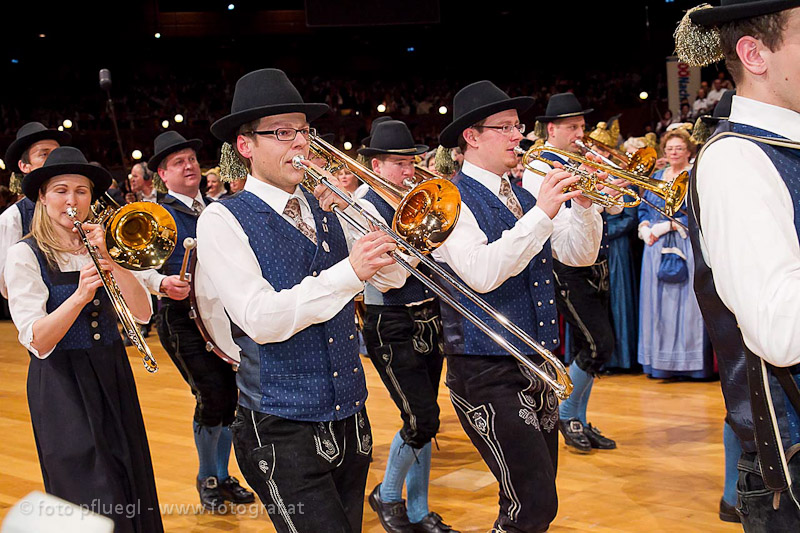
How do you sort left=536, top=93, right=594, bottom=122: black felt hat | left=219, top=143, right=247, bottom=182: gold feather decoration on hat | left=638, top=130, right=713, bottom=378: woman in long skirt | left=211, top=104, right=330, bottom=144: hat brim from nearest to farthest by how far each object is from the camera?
left=211, top=104, right=330, bottom=144: hat brim < left=219, top=143, right=247, bottom=182: gold feather decoration on hat < left=536, top=93, right=594, bottom=122: black felt hat < left=638, top=130, right=713, bottom=378: woman in long skirt

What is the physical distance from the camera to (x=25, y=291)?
338 cm

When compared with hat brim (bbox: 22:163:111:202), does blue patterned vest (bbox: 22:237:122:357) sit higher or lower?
lower

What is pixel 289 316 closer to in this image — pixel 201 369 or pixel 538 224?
pixel 538 224

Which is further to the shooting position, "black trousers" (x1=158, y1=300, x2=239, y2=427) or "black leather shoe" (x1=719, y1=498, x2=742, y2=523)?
"black trousers" (x1=158, y1=300, x2=239, y2=427)

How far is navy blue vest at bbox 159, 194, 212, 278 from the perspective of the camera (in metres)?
4.73

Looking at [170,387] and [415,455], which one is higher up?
[415,455]

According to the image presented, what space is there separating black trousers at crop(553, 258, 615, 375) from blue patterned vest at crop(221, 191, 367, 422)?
2.81 m

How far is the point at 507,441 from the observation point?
303 cm

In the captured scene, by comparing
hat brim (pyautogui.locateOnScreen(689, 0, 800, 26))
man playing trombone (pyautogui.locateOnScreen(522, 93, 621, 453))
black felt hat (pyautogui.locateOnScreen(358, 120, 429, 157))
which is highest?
hat brim (pyautogui.locateOnScreen(689, 0, 800, 26))

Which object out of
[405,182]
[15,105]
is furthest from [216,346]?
[15,105]

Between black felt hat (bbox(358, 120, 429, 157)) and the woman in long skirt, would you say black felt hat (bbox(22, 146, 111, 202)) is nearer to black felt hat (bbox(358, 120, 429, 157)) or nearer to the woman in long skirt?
black felt hat (bbox(358, 120, 429, 157))

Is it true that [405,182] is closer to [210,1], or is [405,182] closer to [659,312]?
[659,312]

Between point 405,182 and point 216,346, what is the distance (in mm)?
1356

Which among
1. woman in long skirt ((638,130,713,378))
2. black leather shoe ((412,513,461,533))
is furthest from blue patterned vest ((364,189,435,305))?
woman in long skirt ((638,130,713,378))
